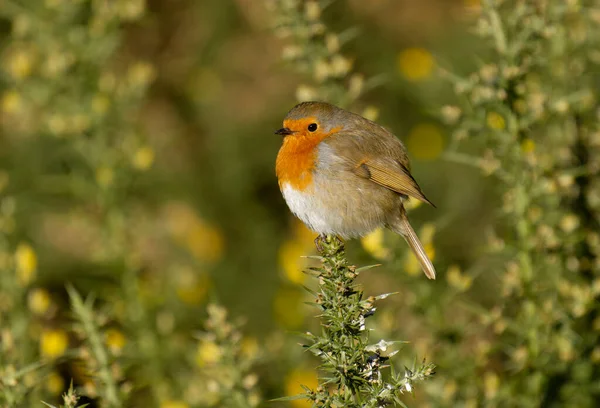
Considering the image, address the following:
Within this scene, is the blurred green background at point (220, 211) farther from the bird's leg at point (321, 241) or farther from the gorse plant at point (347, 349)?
the bird's leg at point (321, 241)

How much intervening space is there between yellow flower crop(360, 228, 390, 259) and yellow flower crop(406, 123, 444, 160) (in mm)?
3032

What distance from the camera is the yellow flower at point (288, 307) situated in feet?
17.6

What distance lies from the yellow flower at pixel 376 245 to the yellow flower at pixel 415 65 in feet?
11.3

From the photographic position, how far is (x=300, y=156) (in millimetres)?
3398

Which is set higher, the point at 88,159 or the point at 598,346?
the point at 88,159

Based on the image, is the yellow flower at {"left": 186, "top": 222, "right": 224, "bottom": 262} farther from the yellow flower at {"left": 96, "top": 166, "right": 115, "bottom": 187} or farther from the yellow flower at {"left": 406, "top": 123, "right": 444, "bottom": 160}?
the yellow flower at {"left": 96, "top": 166, "right": 115, "bottom": 187}

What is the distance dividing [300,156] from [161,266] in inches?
134

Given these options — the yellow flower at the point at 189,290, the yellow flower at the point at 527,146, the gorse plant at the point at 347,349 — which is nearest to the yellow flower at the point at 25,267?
the yellow flower at the point at 189,290

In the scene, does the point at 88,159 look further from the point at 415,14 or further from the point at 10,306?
the point at 415,14

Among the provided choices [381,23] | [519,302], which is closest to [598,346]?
[519,302]

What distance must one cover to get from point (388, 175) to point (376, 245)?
32cm

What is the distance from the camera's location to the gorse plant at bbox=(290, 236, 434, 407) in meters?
2.19

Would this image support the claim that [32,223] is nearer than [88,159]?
No

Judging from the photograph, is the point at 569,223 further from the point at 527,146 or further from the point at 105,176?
the point at 105,176
